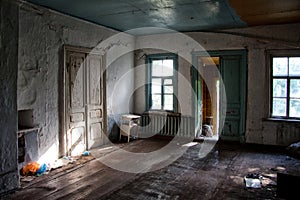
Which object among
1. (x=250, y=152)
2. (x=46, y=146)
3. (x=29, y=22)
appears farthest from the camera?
(x=250, y=152)

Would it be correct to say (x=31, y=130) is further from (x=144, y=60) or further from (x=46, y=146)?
(x=144, y=60)

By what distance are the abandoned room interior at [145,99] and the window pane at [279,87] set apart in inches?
1.3

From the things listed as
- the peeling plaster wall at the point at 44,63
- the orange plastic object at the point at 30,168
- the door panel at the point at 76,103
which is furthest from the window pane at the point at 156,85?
the orange plastic object at the point at 30,168

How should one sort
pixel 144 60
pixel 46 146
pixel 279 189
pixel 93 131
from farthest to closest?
pixel 144 60 → pixel 93 131 → pixel 46 146 → pixel 279 189


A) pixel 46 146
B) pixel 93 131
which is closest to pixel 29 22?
pixel 46 146

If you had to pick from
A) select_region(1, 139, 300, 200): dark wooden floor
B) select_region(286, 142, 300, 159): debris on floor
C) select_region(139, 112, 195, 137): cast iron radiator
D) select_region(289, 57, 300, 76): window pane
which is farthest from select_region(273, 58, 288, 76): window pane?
select_region(139, 112, 195, 137): cast iron radiator

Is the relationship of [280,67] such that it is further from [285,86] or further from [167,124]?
[167,124]

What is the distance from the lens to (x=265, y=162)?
5164mm

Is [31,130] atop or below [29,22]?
below

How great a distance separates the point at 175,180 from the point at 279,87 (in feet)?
12.3

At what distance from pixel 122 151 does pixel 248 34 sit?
4139mm

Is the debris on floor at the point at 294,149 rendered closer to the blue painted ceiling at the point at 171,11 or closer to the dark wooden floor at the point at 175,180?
the dark wooden floor at the point at 175,180

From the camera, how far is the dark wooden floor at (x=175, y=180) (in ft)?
12.1

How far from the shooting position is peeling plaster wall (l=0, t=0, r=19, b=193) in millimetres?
3678
